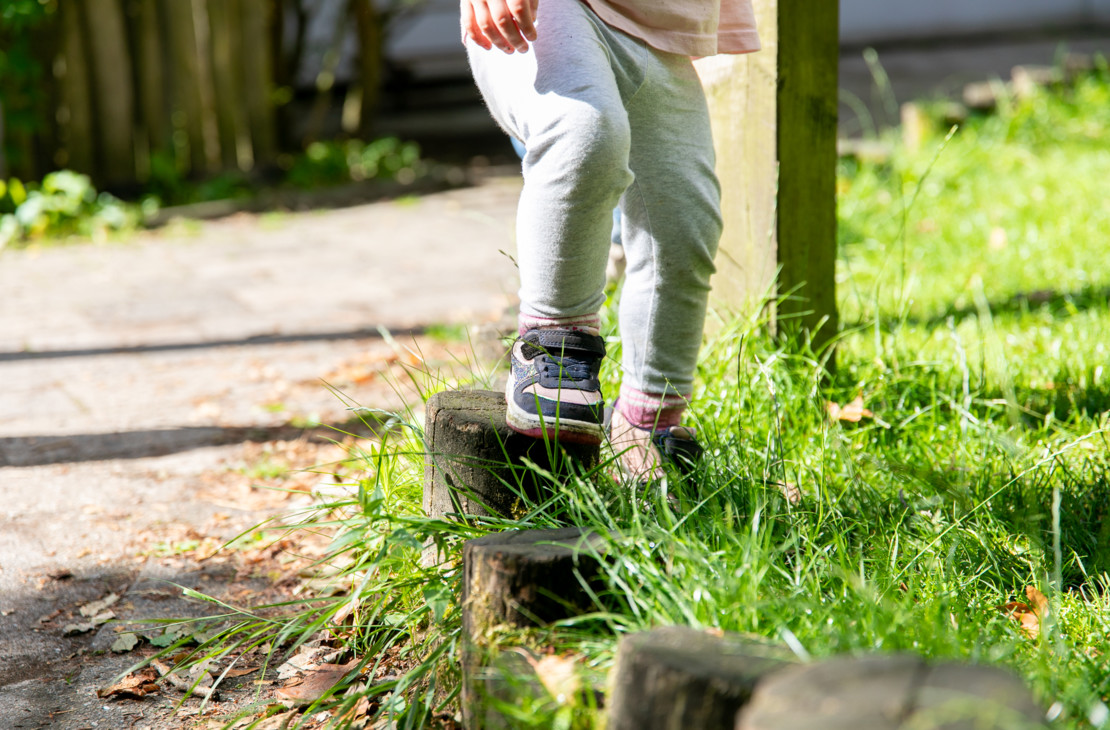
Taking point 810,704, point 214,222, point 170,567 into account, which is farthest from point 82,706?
point 214,222

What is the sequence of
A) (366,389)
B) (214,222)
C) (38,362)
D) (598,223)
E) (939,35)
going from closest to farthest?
(598,223) → (366,389) → (38,362) → (214,222) → (939,35)

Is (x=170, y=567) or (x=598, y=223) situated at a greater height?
(x=598, y=223)

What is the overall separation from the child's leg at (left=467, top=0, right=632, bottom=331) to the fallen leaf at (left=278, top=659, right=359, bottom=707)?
0.70m

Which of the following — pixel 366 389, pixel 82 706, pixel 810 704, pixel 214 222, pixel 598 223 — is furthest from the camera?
pixel 214 222

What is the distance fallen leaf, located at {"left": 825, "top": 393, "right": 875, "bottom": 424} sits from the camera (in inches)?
98.0

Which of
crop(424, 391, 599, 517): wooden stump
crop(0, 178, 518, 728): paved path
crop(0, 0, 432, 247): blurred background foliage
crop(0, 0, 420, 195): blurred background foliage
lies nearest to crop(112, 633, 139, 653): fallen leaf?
crop(0, 178, 518, 728): paved path

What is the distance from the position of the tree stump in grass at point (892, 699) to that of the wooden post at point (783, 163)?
163 cm

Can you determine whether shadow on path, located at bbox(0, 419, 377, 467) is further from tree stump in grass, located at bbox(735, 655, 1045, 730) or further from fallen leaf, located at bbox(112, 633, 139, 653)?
tree stump in grass, located at bbox(735, 655, 1045, 730)

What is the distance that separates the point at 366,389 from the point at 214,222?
3350 millimetres

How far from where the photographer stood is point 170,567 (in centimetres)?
236

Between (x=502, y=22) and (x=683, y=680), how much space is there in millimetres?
1092

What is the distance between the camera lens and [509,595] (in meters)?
1.47

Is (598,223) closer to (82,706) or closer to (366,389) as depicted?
(82,706)

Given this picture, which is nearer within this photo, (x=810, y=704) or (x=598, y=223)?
(x=810, y=704)
